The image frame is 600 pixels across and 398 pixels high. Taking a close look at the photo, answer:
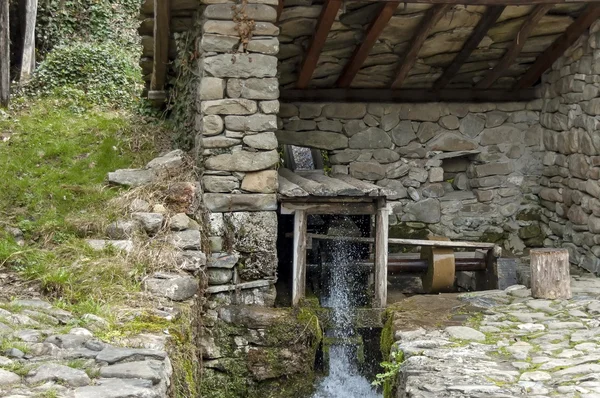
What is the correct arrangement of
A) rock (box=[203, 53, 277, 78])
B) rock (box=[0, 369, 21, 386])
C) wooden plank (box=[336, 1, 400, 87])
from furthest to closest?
wooden plank (box=[336, 1, 400, 87]) < rock (box=[203, 53, 277, 78]) < rock (box=[0, 369, 21, 386])

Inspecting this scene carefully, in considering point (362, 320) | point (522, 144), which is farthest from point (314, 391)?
point (522, 144)

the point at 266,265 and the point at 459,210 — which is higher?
the point at 459,210

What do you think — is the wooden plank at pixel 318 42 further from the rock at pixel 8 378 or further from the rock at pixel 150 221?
the rock at pixel 8 378

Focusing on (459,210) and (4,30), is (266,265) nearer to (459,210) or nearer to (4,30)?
(459,210)

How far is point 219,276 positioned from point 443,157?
3573 millimetres

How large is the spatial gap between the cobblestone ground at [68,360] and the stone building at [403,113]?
90.5 inches

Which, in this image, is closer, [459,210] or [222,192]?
[222,192]

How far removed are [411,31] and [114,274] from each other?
4.04m

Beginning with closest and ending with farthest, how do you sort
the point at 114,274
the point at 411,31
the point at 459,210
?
the point at 114,274 → the point at 411,31 → the point at 459,210

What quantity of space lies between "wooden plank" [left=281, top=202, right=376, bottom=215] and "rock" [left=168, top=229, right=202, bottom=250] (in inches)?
41.7

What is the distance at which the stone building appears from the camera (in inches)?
258

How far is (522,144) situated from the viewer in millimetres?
9086

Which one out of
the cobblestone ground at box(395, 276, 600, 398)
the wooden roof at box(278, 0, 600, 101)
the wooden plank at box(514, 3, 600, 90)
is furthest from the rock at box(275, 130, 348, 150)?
the cobblestone ground at box(395, 276, 600, 398)

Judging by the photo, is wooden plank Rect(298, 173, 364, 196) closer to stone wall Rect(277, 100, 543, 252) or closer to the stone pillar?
the stone pillar
